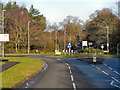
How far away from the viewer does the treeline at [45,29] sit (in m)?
62.8

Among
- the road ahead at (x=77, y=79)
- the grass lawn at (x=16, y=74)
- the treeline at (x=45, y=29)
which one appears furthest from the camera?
the treeline at (x=45, y=29)

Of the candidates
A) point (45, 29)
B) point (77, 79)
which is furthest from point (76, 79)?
point (45, 29)

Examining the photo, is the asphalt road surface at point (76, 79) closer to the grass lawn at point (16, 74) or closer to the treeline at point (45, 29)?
the grass lawn at point (16, 74)

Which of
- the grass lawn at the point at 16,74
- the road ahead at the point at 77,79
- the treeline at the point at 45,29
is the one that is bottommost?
the road ahead at the point at 77,79

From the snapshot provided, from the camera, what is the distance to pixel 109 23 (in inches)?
2702

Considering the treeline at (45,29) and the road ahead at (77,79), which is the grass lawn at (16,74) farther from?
the treeline at (45,29)

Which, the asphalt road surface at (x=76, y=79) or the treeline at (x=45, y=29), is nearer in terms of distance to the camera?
the asphalt road surface at (x=76, y=79)

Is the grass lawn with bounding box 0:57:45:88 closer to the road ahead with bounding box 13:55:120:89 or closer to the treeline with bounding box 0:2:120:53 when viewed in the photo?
the road ahead with bounding box 13:55:120:89

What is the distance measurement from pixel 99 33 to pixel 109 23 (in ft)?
15.2

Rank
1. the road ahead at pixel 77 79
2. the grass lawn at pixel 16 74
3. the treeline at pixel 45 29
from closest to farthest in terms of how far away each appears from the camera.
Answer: the road ahead at pixel 77 79, the grass lawn at pixel 16 74, the treeline at pixel 45 29

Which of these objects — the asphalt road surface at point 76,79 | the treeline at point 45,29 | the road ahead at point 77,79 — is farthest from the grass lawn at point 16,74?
the treeline at point 45,29

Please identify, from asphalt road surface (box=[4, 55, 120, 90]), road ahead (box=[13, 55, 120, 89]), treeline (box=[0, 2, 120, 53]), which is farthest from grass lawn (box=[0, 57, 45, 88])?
treeline (box=[0, 2, 120, 53])

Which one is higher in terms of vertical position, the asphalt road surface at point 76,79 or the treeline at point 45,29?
the treeline at point 45,29

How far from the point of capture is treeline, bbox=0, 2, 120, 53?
62781 millimetres
